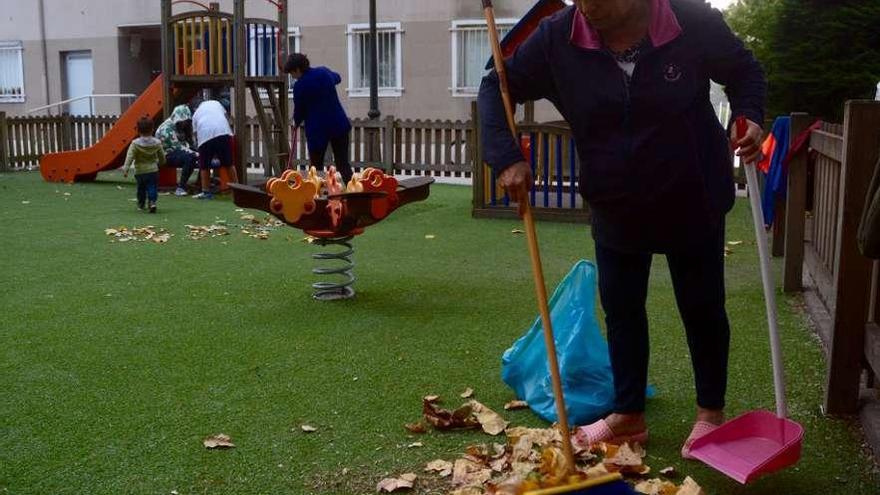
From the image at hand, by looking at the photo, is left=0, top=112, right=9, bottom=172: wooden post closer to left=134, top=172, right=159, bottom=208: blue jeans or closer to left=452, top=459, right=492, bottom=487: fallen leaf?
left=134, top=172, right=159, bottom=208: blue jeans

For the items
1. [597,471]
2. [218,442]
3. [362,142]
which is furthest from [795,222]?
[362,142]

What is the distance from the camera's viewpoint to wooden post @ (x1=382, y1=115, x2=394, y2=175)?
16.1 m

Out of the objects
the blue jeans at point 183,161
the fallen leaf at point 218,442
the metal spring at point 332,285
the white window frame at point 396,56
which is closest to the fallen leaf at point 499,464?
the fallen leaf at point 218,442

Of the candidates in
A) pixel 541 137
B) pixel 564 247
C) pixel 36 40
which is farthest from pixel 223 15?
pixel 36 40

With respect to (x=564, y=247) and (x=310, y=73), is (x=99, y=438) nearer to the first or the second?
(x=564, y=247)

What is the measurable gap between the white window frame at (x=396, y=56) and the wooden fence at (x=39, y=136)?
6568 millimetres

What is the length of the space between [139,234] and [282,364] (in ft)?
17.6

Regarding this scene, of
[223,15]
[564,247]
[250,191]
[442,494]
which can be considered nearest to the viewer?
[442,494]

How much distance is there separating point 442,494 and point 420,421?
2.37 feet

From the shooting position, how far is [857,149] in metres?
3.68

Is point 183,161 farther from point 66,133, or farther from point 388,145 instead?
point 66,133

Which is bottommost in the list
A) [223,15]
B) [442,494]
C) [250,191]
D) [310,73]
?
[442,494]

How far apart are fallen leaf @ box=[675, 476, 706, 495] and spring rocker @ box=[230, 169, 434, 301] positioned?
3390 millimetres

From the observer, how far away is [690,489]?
298 cm
